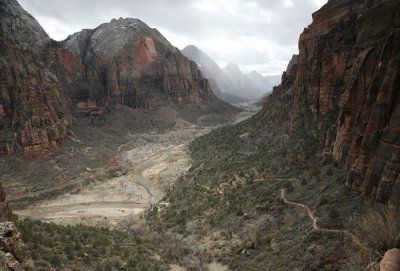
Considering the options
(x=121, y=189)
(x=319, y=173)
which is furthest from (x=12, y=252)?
(x=121, y=189)

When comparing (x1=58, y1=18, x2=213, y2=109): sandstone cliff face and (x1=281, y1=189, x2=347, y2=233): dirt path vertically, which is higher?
(x1=58, y1=18, x2=213, y2=109): sandstone cliff face

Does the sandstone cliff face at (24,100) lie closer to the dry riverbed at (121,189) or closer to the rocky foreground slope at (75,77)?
the rocky foreground slope at (75,77)

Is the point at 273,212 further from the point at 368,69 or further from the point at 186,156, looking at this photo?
the point at 186,156

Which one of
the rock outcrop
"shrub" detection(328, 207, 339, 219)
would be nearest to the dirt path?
"shrub" detection(328, 207, 339, 219)

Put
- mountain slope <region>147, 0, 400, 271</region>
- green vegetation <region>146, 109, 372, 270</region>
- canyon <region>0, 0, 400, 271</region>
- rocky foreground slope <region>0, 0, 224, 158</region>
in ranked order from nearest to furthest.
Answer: mountain slope <region>147, 0, 400, 271</region>
canyon <region>0, 0, 400, 271</region>
green vegetation <region>146, 109, 372, 270</region>
rocky foreground slope <region>0, 0, 224, 158</region>

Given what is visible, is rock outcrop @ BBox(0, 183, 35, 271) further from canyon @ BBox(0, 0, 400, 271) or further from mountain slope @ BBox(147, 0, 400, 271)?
mountain slope @ BBox(147, 0, 400, 271)

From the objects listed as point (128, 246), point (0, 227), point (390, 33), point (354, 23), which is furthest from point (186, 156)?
point (0, 227)
